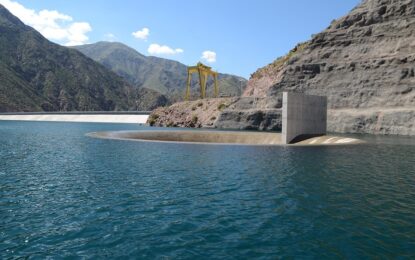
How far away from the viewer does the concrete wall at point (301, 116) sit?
44688 millimetres

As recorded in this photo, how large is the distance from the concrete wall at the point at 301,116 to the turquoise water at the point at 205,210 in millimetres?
17536

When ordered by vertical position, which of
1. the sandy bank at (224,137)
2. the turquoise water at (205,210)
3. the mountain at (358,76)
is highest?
the mountain at (358,76)

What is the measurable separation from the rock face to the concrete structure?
6147 centimetres

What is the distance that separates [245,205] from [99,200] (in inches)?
264

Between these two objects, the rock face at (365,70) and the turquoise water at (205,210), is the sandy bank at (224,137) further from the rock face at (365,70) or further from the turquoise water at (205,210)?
the rock face at (365,70)

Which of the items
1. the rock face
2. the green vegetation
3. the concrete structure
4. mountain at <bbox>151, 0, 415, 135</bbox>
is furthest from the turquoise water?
the concrete structure

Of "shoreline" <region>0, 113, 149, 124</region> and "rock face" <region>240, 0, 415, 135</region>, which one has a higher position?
"rock face" <region>240, 0, 415, 135</region>

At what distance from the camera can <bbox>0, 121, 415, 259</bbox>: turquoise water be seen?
35.5 ft

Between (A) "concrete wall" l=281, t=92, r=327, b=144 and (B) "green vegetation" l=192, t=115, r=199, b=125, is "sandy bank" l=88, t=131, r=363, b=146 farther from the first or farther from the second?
(B) "green vegetation" l=192, t=115, r=199, b=125

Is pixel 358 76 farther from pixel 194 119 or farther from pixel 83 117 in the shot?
pixel 83 117

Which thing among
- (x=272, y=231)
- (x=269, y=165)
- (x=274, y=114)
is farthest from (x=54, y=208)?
(x=274, y=114)

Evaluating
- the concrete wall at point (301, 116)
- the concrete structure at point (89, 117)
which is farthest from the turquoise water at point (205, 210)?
the concrete structure at point (89, 117)

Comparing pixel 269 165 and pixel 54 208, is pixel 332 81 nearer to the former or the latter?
pixel 269 165

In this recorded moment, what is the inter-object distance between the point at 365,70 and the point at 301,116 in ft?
146
